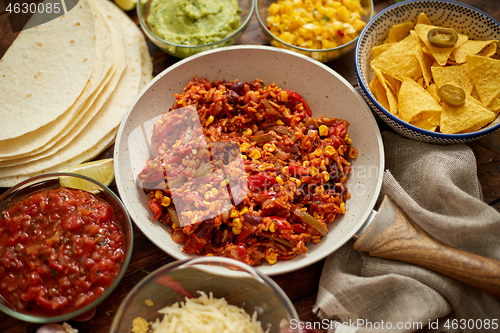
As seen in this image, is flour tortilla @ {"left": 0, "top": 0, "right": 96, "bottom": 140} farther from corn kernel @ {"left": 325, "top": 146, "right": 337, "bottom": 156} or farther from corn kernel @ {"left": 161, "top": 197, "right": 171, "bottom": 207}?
corn kernel @ {"left": 325, "top": 146, "right": 337, "bottom": 156}

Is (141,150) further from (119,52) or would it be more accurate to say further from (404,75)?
(404,75)

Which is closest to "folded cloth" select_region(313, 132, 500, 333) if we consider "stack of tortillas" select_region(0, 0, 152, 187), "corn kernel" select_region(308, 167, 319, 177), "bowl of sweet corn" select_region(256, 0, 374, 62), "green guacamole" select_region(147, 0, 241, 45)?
"corn kernel" select_region(308, 167, 319, 177)

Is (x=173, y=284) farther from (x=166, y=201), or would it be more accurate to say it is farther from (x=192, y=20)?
(x=192, y=20)

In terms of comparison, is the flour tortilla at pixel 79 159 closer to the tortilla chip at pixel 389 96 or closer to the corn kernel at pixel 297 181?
the corn kernel at pixel 297 181

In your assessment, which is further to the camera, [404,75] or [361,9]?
[361,9]

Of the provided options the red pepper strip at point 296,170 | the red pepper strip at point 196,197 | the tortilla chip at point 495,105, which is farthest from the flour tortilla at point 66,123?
the tortilla chip at point 495,105

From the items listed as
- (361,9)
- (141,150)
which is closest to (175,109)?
(141,150)
